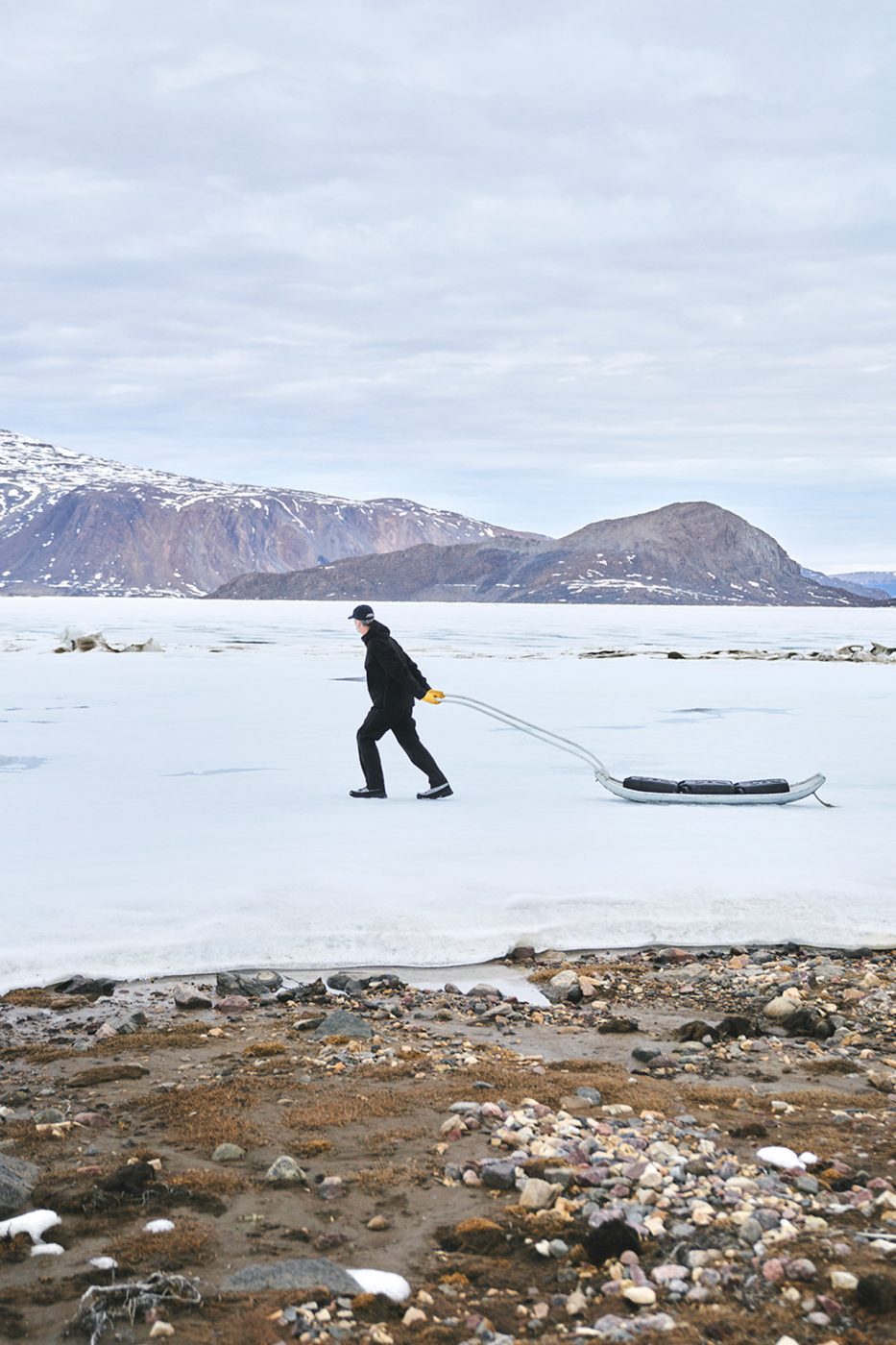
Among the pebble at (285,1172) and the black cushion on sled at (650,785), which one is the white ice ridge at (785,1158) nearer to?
the pebble at (285,1172)

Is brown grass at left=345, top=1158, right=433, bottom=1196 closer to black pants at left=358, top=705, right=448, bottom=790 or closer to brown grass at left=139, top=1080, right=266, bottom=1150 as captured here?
brown grass at left=139, top=1080, right=266, bottom=1150

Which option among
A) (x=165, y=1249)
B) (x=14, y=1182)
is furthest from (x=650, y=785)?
(x=165, y=1249)

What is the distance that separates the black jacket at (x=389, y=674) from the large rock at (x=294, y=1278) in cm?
869

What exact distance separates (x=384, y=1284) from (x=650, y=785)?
9239mm

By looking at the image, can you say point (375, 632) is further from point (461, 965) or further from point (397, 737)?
point (461, 965)

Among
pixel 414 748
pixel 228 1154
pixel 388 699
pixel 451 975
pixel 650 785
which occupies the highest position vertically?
pixel 388 699

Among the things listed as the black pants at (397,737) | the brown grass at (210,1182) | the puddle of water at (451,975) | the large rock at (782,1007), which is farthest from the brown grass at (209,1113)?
the black pants at (397,737)

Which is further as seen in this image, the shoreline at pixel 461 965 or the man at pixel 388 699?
the man at pixel 388 699

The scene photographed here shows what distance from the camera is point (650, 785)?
494 inches

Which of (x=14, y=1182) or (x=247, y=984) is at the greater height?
(x=14, y=1182)

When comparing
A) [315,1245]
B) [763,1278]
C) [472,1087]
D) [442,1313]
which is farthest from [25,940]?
[763,1278]

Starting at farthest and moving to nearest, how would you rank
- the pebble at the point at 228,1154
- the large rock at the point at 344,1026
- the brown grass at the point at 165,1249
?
1. the large rock at the point at 344,1026
2. the pebble at the point at 228,1154
3. the brown grass at the point at 165,1249

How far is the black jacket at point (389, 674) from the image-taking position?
1230 cm

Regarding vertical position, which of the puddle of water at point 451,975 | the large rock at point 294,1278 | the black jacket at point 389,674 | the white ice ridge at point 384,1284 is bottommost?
the puddle of water at point 451,975
